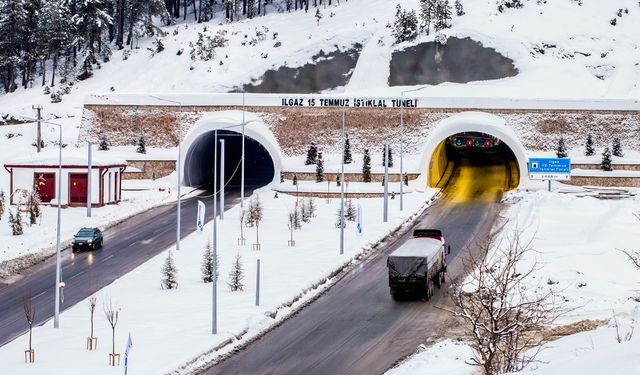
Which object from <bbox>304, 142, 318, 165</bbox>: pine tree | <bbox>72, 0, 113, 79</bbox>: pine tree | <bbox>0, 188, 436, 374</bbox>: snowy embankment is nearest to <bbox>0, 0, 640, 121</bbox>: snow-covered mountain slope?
<bbox>72, 0, 113, 79</bbox>: pine tree

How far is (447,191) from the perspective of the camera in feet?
234

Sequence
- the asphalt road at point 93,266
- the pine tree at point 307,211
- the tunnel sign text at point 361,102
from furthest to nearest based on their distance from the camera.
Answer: the tunnel sign text at point 361,102, the pine tree at point 307,211, the asphalt road at point 93,266

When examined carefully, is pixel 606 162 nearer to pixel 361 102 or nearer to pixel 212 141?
pixel 361 102

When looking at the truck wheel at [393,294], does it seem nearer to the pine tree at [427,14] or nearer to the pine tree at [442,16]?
the pine tree at [427,14]

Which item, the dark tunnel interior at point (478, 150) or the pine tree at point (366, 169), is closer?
the pine tree at point (366, 169)

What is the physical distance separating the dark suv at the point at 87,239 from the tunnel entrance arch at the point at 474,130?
30041 millimetres

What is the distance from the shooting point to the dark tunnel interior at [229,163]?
76.5 m

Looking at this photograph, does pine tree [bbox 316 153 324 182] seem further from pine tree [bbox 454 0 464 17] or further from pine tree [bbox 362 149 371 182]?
pine tree [bbox 454 0 464 17]

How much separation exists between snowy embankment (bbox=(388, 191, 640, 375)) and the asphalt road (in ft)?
56.8

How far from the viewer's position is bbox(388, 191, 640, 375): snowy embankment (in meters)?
15.0

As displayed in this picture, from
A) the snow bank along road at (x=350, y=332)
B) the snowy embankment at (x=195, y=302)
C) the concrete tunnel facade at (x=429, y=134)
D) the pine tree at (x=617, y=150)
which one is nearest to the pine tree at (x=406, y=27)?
the concrete tunnel facade at (x=429, y=134)

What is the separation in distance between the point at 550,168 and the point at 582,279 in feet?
102

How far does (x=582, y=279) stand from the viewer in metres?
36.7

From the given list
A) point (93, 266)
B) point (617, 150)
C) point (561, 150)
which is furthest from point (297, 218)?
point (617, 150)
